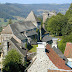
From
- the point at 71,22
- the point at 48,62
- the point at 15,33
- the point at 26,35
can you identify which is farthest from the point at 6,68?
the point at 71,22

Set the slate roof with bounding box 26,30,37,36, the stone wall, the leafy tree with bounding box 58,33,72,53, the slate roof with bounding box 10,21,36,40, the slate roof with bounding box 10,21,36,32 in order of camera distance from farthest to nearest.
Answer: the slate roof with bounding box 26,30,37,36, the slate roof with bounding box 10,21,36,32, the slate roof with bounding box 10,21,36,40, the leafy tree with bounding box 58,33,72,53, the stone wall

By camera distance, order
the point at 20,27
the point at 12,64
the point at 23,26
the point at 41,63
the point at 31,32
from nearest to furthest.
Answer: the point at 41,63, the point at 12,64, the point at 20,27, the point at 23,26, the point at 31,32

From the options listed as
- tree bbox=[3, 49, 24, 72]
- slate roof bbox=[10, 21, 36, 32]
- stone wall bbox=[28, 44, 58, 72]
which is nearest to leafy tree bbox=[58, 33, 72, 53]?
tree bbox=[3, 49, 24, 72]

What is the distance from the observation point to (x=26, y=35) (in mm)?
61281

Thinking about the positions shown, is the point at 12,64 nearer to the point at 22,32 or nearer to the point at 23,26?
the point at 22,32

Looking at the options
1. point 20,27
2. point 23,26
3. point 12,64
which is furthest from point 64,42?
point 23,26

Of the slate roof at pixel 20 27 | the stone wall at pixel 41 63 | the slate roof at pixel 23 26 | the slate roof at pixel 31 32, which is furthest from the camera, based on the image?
the slate roof at pixel 31 32

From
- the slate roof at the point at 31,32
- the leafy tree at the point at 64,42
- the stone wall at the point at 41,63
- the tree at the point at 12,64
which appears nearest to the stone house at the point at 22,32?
the slate roof at the point at 31,32

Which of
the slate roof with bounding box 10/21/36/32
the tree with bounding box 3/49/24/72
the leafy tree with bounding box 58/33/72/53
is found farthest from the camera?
the slate roof with bounding box 10/21/36/32

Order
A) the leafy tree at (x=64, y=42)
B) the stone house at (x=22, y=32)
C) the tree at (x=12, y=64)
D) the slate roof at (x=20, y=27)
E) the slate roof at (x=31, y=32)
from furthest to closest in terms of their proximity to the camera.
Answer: the slate roof at (x=31, y=32) → the slate roof at (x=20, y=27) → the stone house at (x=22, y=32) → the leafy tree at (x=64, y=42) → the tree at (x=12, y=64)

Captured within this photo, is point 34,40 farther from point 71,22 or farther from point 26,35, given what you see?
point 71,22

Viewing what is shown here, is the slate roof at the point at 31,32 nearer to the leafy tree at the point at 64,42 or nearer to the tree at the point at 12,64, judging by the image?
the leafy tree at the point at 64,42

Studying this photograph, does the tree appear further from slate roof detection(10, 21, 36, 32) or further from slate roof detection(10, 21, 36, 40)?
slate roof detection(10, 21, 36, 32)

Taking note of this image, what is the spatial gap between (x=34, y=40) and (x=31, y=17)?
10922mm
